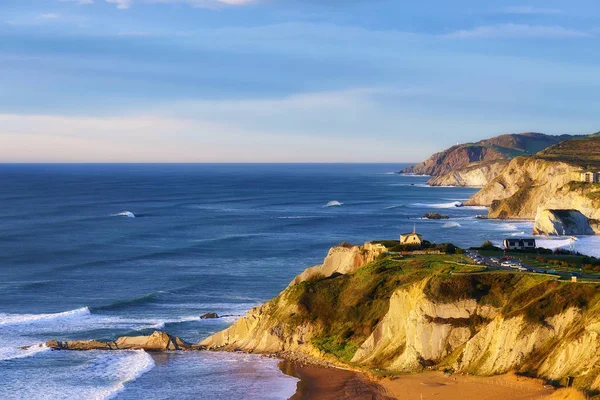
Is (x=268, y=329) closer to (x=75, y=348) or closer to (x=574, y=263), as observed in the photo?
(x=75, y=348)

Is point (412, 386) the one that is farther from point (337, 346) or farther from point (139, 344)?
point (139, 344)

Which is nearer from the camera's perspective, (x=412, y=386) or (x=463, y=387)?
(x=463, y=387)

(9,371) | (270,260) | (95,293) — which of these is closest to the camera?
(9,371)

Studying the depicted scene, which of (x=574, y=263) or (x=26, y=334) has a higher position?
(x=574, y=263)

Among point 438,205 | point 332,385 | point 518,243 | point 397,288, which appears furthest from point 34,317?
point 438,205

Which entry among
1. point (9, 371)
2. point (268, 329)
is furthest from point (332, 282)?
point (9, 371)

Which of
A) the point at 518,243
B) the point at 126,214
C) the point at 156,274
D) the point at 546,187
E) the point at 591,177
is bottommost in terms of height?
the point at 156,274

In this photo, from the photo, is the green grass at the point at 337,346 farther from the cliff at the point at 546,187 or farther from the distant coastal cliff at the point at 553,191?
the cliff at the point at 546,187
